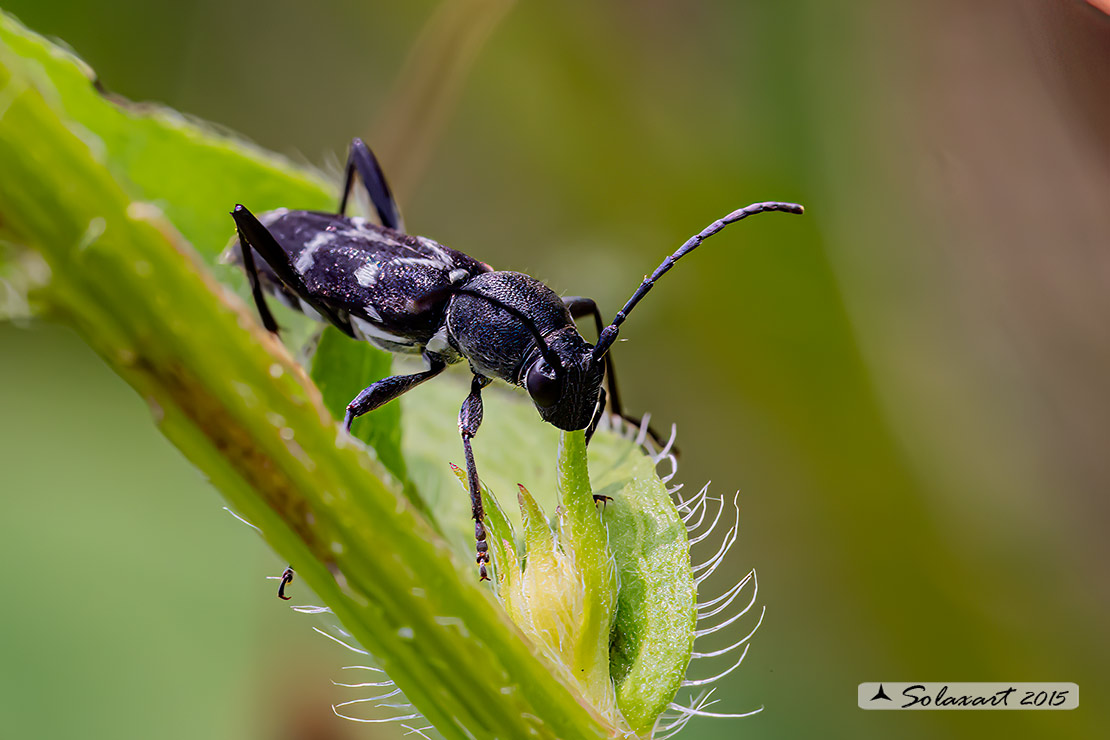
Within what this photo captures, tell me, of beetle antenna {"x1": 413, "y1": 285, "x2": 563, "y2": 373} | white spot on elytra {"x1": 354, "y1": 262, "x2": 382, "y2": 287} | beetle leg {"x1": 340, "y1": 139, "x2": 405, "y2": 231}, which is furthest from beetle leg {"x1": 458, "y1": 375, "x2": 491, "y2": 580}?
beetle leg {"x1": 340, "y1": 139, "x2": 405, "y2": 231}

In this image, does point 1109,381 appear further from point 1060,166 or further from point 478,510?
point 478,510

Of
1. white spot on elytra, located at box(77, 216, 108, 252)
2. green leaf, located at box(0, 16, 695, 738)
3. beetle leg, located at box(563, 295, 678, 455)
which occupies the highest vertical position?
beetle leg, located at box(563, 295, 678, 455)

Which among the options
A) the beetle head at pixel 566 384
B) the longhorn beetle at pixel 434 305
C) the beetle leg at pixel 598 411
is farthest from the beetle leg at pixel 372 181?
the beetle leg at pixel 598 411

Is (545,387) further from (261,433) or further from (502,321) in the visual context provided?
(261,433)

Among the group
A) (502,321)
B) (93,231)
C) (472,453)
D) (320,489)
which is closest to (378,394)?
(472,453)

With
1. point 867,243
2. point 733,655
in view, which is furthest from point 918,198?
point 733,655

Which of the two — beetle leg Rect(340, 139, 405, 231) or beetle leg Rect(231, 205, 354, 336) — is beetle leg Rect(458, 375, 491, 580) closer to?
beetle leg Rect(231, 205, 354, 336)

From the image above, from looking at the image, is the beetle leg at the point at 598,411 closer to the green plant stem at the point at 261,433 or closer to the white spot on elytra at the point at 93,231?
the green plant stem at the point at 261,433
